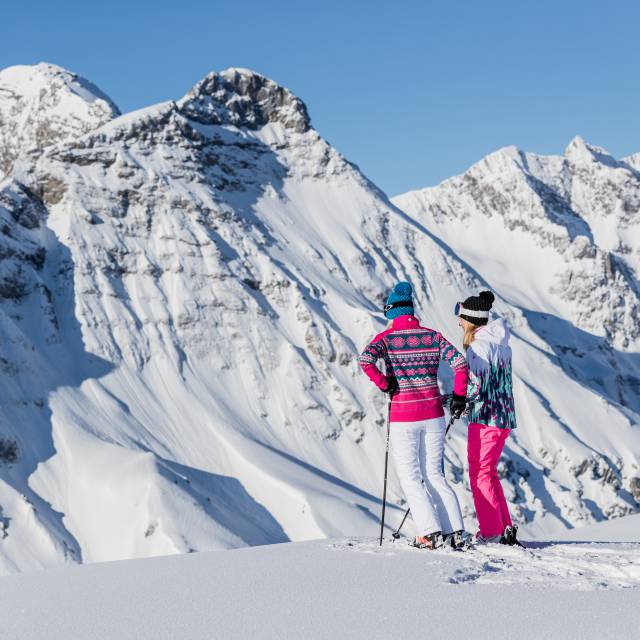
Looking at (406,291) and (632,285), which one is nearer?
(406,291)

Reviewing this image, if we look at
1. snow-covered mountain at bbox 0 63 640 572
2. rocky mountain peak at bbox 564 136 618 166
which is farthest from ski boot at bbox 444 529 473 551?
rocky mountain peak at bbox 564 136 618 166

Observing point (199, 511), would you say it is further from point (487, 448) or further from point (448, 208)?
point (448, 208)

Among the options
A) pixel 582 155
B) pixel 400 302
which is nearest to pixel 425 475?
pixel 400 302

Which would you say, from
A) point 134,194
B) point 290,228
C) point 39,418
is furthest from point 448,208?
point 39,418

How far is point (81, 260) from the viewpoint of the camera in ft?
305

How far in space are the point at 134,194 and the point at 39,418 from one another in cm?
3358

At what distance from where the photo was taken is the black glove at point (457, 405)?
8547mm

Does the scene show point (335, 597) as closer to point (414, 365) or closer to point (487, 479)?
point (414, 365)

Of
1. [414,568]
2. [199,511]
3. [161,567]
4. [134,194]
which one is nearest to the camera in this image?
[414,568]

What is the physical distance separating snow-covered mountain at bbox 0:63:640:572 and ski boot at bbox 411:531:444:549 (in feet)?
191

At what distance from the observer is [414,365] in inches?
340

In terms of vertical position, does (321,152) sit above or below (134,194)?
above

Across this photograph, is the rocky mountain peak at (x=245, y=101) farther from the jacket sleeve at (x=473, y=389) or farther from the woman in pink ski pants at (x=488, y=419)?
the jacket sleeve at (x=473, y=389)

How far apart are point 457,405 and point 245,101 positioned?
124 meters
